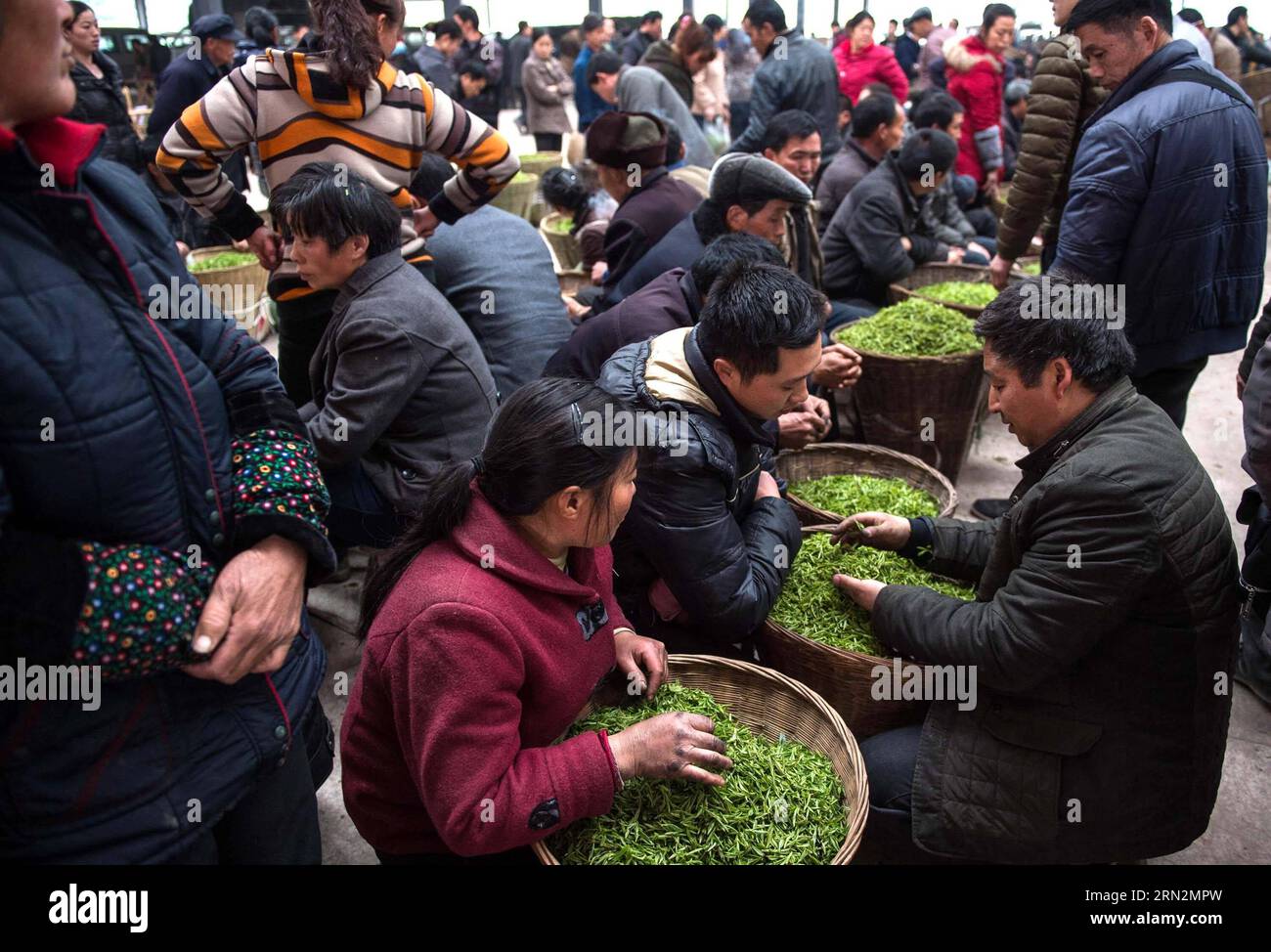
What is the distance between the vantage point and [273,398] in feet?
4.91

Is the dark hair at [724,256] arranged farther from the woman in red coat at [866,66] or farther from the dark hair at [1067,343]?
the woman in red coat at [866,66]

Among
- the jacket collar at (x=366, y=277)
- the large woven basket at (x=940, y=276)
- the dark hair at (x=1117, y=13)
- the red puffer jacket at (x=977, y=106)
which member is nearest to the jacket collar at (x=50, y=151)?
the jacket collar at (x=366, y=277)

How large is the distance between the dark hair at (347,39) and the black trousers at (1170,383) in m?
2.71

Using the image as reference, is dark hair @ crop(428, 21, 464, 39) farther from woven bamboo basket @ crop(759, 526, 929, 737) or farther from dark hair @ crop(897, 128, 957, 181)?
woven bamboo basket @ crop(759, 526, 929, 737)

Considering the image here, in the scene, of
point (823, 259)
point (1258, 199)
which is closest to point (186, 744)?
point (1258, 199)

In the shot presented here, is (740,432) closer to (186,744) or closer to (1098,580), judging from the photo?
(1098,580)

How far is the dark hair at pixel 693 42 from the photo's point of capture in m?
6.34

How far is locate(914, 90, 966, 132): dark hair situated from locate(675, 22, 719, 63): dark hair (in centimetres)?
171

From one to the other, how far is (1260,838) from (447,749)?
2.24 m

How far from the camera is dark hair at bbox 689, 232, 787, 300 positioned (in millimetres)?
2744

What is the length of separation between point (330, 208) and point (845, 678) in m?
1.83

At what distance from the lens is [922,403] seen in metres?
3.67

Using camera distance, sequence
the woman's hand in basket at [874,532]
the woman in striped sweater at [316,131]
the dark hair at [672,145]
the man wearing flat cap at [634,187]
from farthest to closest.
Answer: the dark hair at [672,145], the man wearing flat cap at [634,187], the woman in striped sweater at [316,131], the woman's hand in basket at [874,532]

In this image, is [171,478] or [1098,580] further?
[1098,580]
